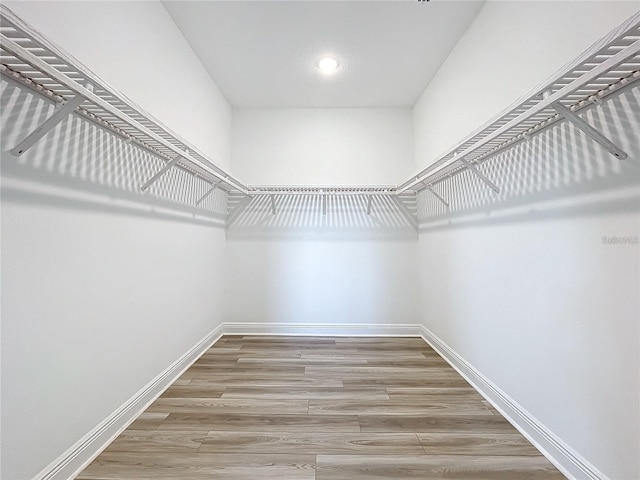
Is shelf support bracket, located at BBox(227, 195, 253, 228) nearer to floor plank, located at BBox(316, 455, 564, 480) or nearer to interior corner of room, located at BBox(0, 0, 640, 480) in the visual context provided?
interior corner of room, located at BBox(0, 0, 640, 480)

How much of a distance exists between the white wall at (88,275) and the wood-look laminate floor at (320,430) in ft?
0.91

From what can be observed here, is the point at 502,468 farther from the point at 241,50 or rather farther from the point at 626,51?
the point at 241,50

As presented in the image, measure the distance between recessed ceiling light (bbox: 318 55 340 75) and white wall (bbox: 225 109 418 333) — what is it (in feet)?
2.04

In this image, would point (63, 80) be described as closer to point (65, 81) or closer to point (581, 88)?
point (65, 81)

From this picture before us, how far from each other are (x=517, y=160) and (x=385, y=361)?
1.73 m

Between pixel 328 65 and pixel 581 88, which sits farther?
pixel 328 65

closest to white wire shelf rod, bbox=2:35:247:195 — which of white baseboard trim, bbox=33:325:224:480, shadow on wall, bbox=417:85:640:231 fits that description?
white baseboard trim, bbox=33:325:224:480

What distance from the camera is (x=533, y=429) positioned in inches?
50.5

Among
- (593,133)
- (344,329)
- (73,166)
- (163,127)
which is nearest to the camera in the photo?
(593,133)

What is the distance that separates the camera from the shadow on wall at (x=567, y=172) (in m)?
0.90

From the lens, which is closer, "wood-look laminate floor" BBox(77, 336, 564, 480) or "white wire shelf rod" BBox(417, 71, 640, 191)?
"white wire shelf rod" BBox(417, 71, 640, 191)

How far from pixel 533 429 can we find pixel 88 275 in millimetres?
2224

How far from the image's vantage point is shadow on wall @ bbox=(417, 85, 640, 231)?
2.94 ft

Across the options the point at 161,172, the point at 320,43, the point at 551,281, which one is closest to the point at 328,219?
the point at 320,43
